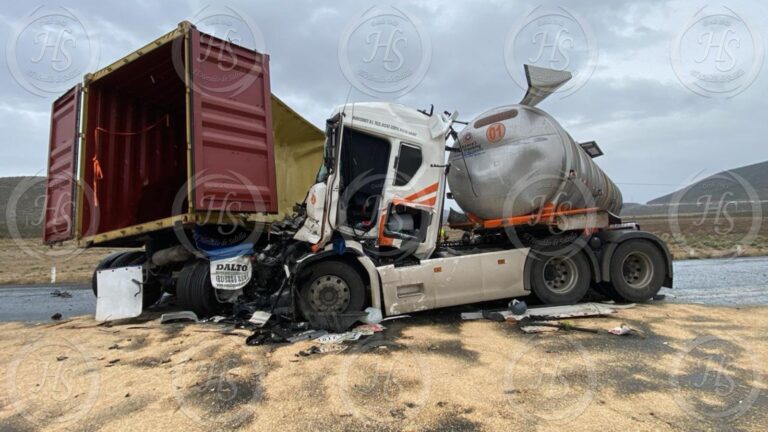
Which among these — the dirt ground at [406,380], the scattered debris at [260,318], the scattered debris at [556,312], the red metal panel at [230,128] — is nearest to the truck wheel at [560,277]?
the scattered debris at [556,312]

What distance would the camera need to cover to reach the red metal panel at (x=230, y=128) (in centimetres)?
524

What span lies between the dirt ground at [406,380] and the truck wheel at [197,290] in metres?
0.61

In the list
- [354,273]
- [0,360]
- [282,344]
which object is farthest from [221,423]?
[0,360]

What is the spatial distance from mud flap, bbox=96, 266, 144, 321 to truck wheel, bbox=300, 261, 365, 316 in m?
2.51

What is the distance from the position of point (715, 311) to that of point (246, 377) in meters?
5.84

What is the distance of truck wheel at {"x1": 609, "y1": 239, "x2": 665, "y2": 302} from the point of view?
6.53 m

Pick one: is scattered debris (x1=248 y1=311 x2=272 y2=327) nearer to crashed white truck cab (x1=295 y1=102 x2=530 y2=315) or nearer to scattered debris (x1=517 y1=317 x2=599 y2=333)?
crashed white truck cab (x1=295 y1=102 x2=530 y2=315)

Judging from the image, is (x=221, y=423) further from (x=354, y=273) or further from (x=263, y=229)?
(x=263, y=229)

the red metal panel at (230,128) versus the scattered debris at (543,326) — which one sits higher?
the red metal panel at (230,128)

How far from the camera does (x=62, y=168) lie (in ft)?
21.5

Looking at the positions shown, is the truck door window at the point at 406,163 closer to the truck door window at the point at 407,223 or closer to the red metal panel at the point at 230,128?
the truck door window at the point at 407,223

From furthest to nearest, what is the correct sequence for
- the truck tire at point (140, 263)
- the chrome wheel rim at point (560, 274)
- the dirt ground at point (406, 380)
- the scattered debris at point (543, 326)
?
the truck tire at point (140, 263) → the chrome wheel rim at point (560, 274) → the scattered debris at point (543, 326) → the dirt ground at point (406, 380)

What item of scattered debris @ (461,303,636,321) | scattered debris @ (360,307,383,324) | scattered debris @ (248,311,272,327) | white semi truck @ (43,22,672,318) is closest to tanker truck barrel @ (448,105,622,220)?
white semi truck @ (43,22,672,318)

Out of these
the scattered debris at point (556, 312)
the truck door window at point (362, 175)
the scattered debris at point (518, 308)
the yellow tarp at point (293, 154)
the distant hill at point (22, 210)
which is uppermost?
the distant hill at point (22, 210)
